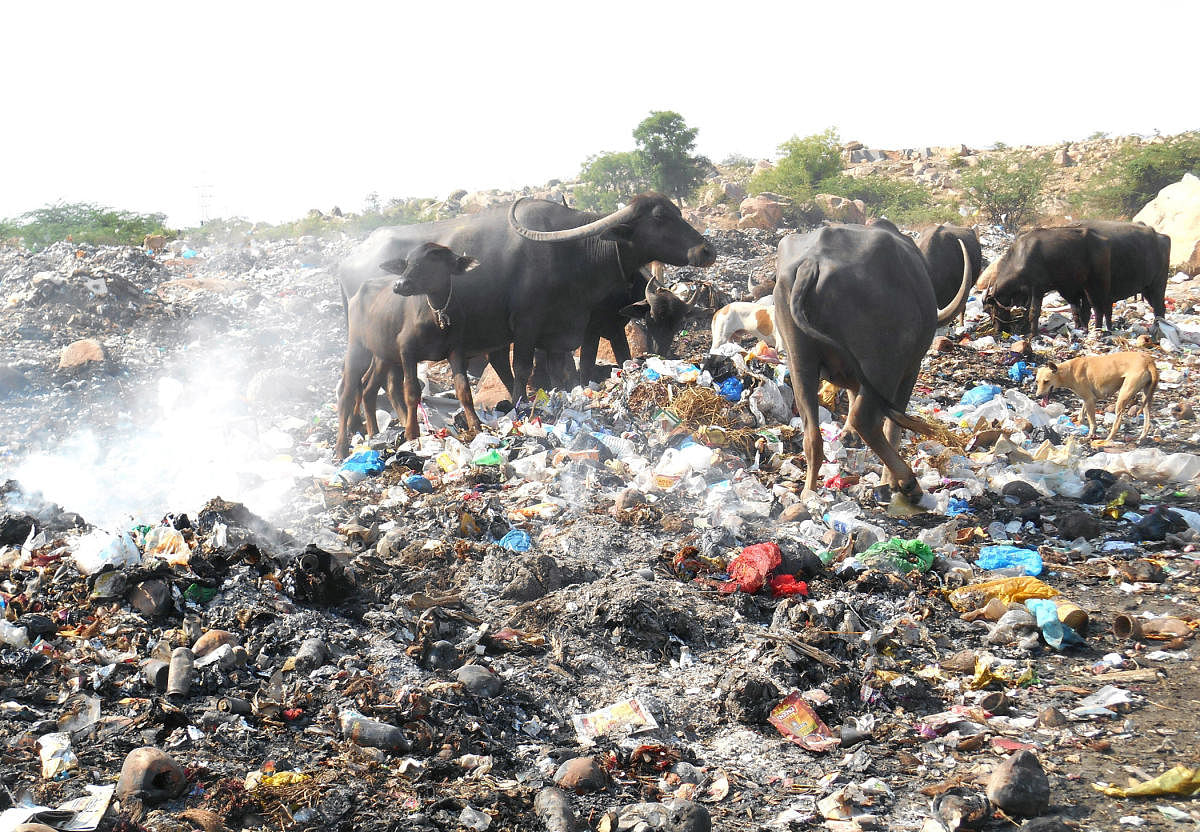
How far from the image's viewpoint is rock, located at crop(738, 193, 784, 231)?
2172cm

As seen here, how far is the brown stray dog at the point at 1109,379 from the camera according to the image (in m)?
7.66

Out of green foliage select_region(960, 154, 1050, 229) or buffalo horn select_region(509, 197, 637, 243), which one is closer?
buffalo horn select_region(509, 197, 637, 243)

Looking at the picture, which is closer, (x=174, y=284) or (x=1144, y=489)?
(x=1144, y=489)

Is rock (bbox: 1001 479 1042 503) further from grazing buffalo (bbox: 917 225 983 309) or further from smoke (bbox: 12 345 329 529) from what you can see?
grazing buffalo (bbox: 917 225 983 309)

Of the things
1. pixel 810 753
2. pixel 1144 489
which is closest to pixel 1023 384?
pixel 1144 489

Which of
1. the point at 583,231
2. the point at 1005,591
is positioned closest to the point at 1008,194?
the point at 583,231

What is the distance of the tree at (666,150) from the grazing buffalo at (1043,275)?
1974 cm

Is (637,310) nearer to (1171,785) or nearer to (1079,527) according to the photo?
(1079,527)

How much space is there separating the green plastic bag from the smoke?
3.98 m

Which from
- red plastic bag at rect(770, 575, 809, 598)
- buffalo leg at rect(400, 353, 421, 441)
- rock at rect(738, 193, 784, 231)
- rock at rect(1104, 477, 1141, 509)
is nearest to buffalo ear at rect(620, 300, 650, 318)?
buffalo leg at rect(400, 353, 421, 441)

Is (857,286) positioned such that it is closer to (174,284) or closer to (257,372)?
(257,372)

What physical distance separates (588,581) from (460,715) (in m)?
1.46

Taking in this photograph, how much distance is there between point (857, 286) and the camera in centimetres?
571

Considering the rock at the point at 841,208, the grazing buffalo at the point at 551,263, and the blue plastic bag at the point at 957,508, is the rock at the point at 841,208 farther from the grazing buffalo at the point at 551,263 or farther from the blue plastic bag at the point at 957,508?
the blue plastic bag at the point at 957,508
